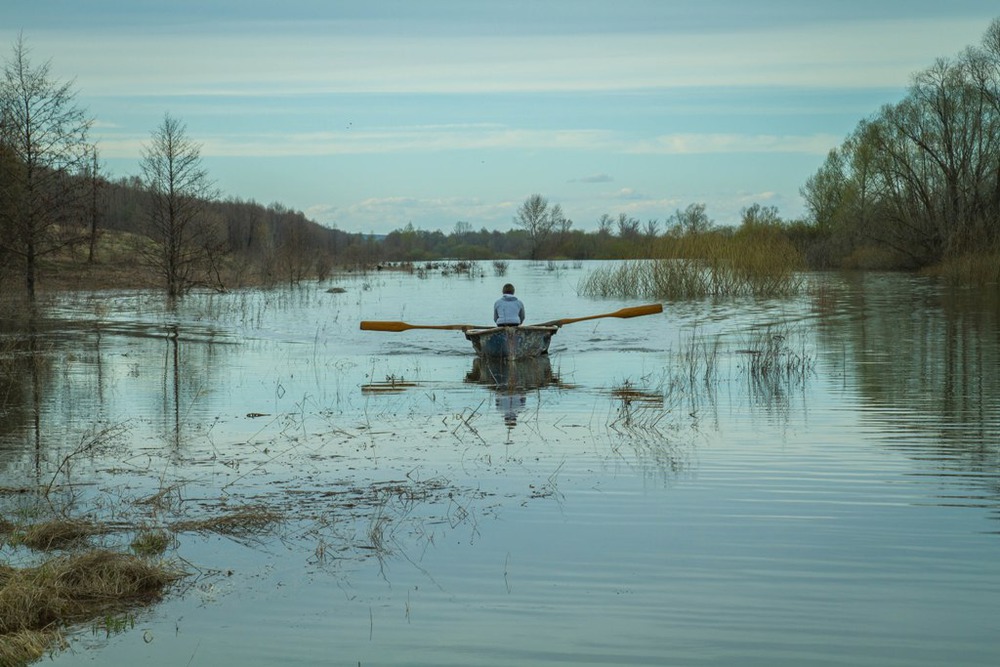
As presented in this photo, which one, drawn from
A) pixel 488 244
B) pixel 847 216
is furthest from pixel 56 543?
pixel 488 244

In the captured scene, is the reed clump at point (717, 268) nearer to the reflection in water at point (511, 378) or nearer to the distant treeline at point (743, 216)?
the distant treeline at point (743, 216)

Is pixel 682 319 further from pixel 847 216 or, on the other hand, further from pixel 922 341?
pixel 847 216

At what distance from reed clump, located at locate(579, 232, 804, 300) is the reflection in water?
1716cm

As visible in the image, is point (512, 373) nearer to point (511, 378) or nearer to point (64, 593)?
point (511, 378)

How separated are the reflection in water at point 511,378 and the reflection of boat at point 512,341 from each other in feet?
0.40

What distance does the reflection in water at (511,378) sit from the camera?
1377cm

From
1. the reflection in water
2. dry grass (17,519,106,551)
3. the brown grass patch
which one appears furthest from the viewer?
the reflection in water

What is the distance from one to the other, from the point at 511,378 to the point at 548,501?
8587 millimetres

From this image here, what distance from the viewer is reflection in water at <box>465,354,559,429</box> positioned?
13.8m

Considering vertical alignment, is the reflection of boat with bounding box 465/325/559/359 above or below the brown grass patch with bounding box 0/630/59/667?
above

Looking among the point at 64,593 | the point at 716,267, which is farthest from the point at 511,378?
the point at 716,267

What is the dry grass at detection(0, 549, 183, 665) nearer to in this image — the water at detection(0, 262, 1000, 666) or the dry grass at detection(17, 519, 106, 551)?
the water at detection(0, 262, 1000, 666)

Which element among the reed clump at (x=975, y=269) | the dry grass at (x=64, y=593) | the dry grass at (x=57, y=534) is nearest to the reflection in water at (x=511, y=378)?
the dry grass at (x=57, y=534)

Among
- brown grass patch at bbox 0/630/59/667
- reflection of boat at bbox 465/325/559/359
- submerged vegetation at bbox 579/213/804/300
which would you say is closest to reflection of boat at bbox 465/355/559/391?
reflection of boat at bbox 465/325/559/359
